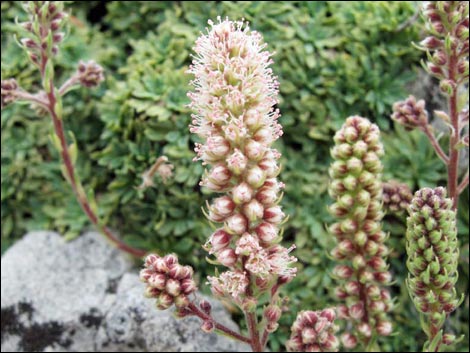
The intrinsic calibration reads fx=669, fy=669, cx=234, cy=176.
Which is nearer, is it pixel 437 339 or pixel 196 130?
pixel 196 130

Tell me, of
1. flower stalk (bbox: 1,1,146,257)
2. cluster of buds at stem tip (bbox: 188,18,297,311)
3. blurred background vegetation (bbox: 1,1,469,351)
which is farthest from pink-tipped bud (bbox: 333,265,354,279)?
flower stalk (bbox: 1,1,146,257)

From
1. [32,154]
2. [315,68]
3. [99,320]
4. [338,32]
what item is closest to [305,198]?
[315,68]

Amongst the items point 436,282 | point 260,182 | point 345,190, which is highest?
point 260,182

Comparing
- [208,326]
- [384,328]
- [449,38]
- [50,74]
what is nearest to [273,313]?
[208,326]

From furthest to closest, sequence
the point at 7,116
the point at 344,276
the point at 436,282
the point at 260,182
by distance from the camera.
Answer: the point at 7,116
the point at 344,276
the point at 436,282
the point at 260,182

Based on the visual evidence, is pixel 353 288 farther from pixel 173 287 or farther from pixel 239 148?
pixel 239 148

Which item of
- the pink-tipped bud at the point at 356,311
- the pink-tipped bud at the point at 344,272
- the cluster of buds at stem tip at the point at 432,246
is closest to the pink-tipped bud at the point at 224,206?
the cluster of buds at stem tip at the point at 432,246

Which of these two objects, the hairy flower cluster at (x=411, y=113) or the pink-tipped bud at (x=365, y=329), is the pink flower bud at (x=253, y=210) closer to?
the pink-tipped bud at (x=365, y=329)

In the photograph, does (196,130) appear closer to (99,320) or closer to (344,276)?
(344,276)
